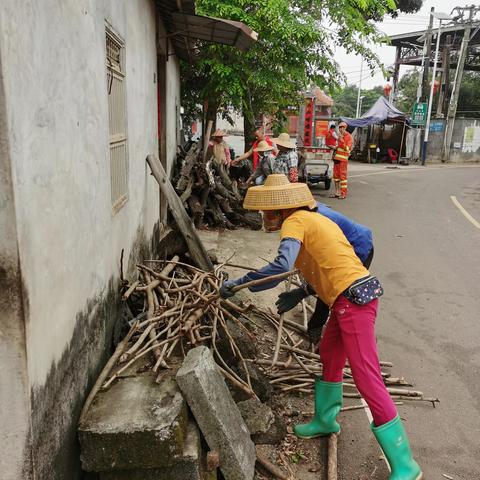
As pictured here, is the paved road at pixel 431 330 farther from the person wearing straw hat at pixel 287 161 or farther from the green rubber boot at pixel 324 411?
the person wearing straw hat at pixel 287 161

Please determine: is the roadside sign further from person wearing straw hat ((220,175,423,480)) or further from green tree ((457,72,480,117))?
person wearing straw hat ((220,175,423,480))

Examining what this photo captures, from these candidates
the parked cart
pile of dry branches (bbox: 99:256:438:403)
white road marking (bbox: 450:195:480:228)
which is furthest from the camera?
the parked cart

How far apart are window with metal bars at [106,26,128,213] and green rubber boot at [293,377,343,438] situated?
212cm

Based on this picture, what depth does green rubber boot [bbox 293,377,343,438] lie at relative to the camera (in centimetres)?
341

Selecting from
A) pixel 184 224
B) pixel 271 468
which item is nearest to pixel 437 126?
pixel 184 224

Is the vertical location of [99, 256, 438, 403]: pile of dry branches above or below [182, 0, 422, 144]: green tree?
below

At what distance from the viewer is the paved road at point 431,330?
3.37m

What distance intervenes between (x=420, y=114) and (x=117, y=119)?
1113 inches

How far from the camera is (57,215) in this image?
235 cm

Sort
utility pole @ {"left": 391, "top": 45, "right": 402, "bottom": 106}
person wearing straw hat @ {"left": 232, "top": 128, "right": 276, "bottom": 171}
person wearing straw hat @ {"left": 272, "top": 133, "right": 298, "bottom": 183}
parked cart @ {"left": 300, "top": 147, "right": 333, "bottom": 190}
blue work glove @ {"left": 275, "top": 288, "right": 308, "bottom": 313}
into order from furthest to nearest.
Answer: utility pole @ {"left": 391, "top": 45, "right": 402, "bottom": 106}, parked cart @ {"left": 300, "top": 147, "right": 333, "bottom": 190}, person wearing straw hat @ {"left": 232, "top": 128, "right": 276, "bottom": 171}, person wearing straw hat @ {"left": 272, "top": 133, "right": 298, "bottom": 183}, blue work glove @ {"left": 275, "top": 288, "right": 308, "bottom": 313}

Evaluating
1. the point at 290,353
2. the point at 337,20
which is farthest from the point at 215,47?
the point at 290,353

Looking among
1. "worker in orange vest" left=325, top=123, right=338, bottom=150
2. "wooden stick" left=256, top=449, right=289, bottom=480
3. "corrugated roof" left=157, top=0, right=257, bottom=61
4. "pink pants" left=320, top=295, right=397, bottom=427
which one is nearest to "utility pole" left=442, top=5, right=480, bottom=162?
"worker in orange vest" left=325, top=123, right=338, bottom=150

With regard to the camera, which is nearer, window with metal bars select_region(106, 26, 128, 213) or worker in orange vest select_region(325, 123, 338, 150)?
window with metal bars select_region(106, 26, 128, 213)

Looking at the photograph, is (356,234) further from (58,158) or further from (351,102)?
(351,102)
